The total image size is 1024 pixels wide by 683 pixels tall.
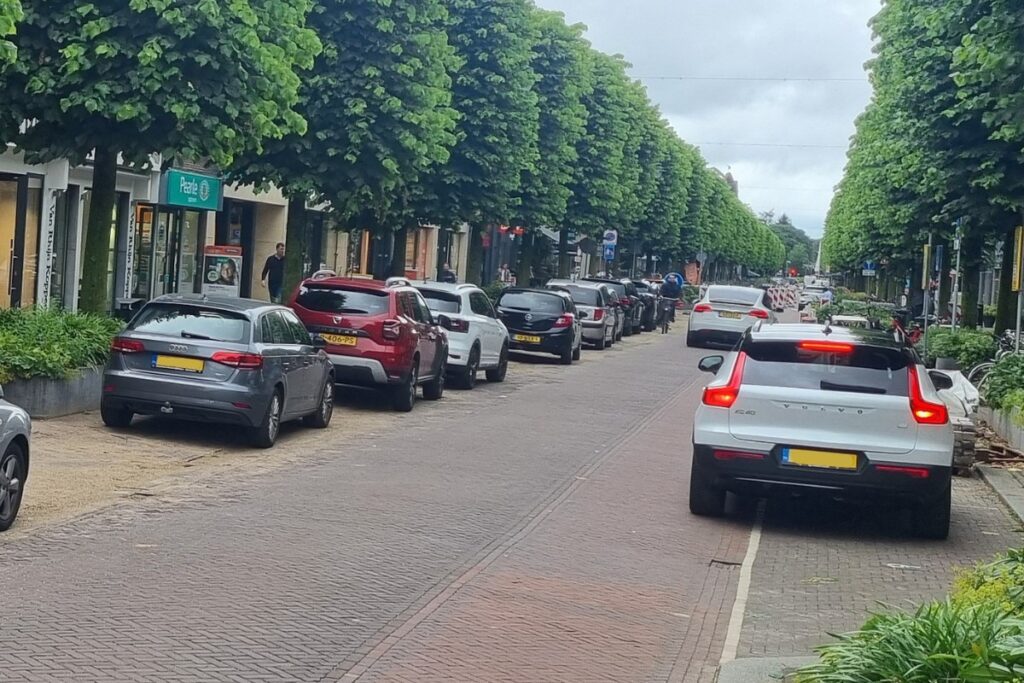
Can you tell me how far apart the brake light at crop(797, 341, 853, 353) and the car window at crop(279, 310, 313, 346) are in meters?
6.46

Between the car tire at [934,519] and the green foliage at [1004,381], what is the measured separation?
7483 mm

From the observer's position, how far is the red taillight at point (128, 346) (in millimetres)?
15070

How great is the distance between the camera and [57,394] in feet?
52.8

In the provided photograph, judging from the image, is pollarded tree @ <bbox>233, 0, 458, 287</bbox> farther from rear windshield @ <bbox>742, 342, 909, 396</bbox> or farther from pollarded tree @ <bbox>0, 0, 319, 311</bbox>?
rear windshield @ <bbox>742, 342, 909, 396</bbox>

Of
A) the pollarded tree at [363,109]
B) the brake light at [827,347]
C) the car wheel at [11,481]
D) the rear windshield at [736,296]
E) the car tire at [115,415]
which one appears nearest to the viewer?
the car wheel at [11,481]

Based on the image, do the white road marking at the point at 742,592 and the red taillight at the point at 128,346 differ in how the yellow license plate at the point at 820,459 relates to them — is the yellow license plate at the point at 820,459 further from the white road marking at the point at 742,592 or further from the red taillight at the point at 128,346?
the red taillight at the point at 128,346

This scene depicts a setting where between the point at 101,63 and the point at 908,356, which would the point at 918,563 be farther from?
the point at 101,63

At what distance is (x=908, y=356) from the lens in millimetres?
11719

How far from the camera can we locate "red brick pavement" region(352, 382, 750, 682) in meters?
7.32

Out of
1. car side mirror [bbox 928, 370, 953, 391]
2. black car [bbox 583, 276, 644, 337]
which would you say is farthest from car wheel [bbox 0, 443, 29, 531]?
black car [bbox 583, 276, 644, 337]

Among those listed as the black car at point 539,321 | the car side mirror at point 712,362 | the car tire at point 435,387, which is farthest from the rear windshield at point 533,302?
the car side mirror at point 712,362

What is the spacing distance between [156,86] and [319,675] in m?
11.8

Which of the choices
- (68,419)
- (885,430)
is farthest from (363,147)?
(885,430)

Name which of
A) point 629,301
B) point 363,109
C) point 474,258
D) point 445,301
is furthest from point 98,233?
point 629,301
